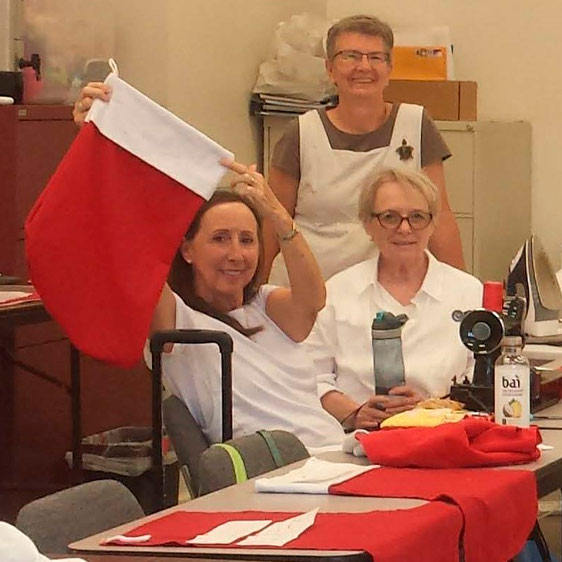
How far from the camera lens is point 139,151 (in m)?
3.23

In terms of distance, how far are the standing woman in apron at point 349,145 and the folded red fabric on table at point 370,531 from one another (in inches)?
85.5

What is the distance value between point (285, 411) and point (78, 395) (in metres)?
1.45

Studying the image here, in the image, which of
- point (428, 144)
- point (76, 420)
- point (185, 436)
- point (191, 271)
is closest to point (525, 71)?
point (428, 144)

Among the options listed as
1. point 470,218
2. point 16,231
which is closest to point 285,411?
point 16,231

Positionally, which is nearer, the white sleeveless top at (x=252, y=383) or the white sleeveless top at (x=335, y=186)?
the white sleeveless top at (x=252, y=383)

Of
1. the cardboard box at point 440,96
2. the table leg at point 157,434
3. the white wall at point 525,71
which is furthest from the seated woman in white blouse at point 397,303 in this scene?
the white wall at point 525,71

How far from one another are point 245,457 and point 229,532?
626 millimetres

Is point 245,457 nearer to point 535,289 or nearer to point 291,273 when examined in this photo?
point 291,273

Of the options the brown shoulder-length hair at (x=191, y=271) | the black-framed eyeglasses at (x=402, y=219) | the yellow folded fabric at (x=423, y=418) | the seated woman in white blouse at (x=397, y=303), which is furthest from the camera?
the black-framed eyeglasses at (x=402, y=219)

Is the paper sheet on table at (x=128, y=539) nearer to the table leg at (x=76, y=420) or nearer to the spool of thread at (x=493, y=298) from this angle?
the spool of thread at (x=493, y=298)

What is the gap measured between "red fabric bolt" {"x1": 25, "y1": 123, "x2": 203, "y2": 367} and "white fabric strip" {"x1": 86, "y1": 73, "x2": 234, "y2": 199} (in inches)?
1.1

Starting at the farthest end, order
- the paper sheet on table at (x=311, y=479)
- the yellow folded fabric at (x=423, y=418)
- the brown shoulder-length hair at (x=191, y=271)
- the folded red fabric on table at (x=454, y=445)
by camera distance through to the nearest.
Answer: the brown shoulder-length hair at (x=191, y=271) → the yellow folded fabric at (x=423, y=418) → the folded red fabric on table at (x=454, y=445) → the paper sheet on table at (x=311, y=479)

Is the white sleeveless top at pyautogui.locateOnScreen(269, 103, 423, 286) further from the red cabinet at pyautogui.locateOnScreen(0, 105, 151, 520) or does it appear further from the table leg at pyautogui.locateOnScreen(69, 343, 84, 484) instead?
the red cabinet at pyautogui.locateOnScreen(0, 105, 151, 520)

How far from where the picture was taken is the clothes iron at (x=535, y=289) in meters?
4.18
